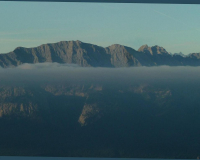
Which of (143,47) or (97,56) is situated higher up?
(143,47)

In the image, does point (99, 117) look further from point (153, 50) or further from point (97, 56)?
point (153, 50)

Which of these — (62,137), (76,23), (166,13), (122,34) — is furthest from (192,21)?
(62,137)

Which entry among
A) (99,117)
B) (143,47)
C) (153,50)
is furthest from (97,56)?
(99,117)

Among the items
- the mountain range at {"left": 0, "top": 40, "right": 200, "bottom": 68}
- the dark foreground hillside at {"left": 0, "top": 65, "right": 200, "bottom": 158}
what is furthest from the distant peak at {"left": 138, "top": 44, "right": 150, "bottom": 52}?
the dark foreground hillside at {"left": 0, "top": 65, "right": 200, "bottom": 158}

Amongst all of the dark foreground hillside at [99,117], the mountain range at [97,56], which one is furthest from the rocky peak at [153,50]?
the dark foreground hillside at [99,117]

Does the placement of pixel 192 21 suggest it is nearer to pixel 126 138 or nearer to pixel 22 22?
pixel 126 138

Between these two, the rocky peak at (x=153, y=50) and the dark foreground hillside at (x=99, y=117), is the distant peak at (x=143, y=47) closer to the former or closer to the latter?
the rocky peak at (x=153, y=50)
